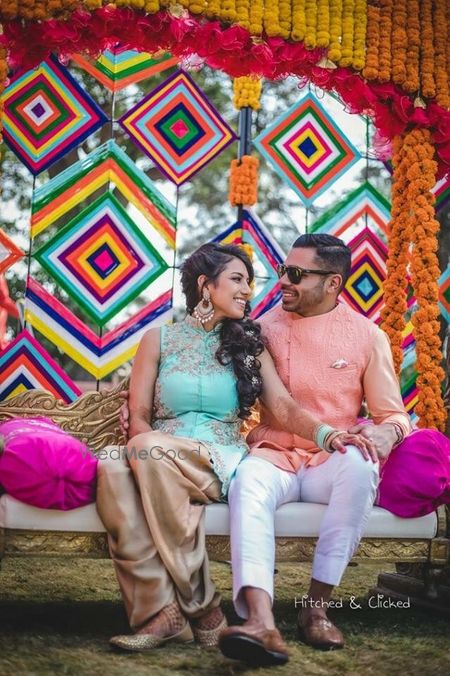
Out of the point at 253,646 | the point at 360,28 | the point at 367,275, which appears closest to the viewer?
the point at 253,646

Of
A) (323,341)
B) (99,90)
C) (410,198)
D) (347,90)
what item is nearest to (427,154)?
(410,198)

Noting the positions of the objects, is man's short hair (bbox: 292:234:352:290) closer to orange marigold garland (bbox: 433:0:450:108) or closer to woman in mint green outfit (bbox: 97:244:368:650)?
woman in mint green outfit (bbox: 97:244:368:650)

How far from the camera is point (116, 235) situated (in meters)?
4.76

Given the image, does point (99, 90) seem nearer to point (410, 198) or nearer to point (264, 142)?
point (264, 142)

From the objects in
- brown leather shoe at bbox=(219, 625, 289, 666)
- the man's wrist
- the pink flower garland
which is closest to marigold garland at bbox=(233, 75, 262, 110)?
the pink flower garland

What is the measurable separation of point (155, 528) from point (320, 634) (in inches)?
24.3

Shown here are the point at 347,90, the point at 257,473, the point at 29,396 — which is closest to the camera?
the point at 257,473

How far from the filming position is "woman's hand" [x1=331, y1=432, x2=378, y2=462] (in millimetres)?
2727

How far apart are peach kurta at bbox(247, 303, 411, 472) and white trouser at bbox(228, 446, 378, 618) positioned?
32 centimetres

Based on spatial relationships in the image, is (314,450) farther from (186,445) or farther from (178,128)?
(178,128)

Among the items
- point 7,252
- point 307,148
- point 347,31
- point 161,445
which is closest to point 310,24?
point 347,31

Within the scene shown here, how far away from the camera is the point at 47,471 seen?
2625 millimetres

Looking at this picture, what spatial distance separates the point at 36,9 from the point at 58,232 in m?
1.37

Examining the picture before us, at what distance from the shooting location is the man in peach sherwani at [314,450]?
244 centimetres
